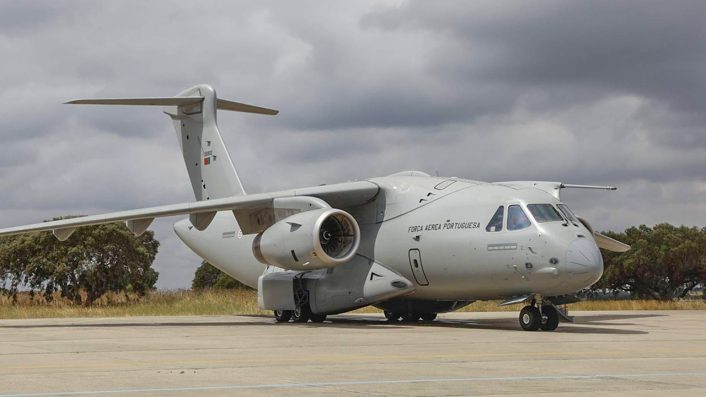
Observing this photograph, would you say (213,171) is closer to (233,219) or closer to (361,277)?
(233,219)

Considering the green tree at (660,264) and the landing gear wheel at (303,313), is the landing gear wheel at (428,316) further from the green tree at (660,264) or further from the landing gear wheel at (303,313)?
the green tree at (660,264)

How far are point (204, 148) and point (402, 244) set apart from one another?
8.53 meters

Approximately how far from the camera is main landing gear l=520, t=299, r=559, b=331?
19.4 metres

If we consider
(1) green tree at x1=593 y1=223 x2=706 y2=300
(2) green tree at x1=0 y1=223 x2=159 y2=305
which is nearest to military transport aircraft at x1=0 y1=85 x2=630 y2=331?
(2) green tree at x1=0 y1=223 x2=159 y2=305

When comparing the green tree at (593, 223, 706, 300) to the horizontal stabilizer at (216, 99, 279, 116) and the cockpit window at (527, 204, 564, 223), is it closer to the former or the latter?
the horizontal stabilizer at (216, 99, 279, 116)

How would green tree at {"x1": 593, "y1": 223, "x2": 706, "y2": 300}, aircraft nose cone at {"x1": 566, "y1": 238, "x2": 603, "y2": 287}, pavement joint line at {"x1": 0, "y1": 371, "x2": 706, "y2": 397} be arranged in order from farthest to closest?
green tree at {"x1": 593, "y1": 223, "x2": 706, "y2": 300}
aircraft nose cone at {"x1": 566, "y1": 238, "x2": 603, "y2": 287}
pavement joint line at {"x1": 0, "y1": 371, "x2": 706, "y2": 397}

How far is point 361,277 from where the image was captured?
2236 cm

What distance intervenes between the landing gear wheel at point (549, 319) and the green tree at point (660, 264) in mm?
33623

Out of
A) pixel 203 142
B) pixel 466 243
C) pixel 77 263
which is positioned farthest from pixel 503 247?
pixel 77 263

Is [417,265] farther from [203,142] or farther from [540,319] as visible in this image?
[203,142]

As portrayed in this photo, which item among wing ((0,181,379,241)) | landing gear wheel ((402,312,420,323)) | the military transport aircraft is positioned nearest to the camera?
the military transport aircraft

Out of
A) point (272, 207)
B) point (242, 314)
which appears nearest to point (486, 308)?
point (242, 314)

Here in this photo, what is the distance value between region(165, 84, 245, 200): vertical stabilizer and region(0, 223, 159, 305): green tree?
599 inches

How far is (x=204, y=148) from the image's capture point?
27.9m
